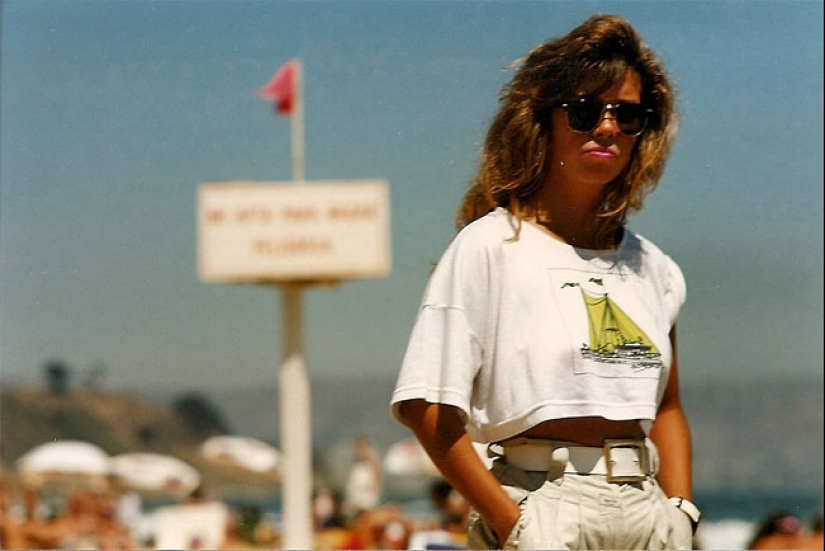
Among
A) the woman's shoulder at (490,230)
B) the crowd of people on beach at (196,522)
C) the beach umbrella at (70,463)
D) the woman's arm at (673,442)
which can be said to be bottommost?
the beach umbrella at (70,463)

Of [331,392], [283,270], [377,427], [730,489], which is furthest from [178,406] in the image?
[283,270]

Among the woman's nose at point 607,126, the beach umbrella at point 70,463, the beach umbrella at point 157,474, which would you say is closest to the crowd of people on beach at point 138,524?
the woman's nose at point 607,126

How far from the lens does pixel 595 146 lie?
198cm

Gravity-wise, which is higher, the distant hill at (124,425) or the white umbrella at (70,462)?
the white umbrella at (70,462)

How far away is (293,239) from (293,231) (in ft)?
0.39

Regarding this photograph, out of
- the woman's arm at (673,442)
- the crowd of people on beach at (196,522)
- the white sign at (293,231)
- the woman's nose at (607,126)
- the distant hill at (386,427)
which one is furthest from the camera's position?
the distant hill at (386,427)

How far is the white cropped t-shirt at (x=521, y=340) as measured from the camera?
187 cm

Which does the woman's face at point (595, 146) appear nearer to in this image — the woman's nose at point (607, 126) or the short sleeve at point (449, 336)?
the woman's nose at point (607, 126)

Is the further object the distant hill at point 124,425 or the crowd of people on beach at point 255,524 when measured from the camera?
the distant hill at point 124,425

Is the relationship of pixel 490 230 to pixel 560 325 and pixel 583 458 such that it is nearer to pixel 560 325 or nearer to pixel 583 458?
pixel 560 325

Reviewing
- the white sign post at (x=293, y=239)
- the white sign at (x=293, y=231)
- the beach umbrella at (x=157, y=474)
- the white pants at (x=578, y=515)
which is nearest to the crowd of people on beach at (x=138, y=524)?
the white pants at (x=578, y=515)

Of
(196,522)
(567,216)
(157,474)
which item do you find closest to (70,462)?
(157,474)

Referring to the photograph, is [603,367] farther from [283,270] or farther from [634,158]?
[283,270]

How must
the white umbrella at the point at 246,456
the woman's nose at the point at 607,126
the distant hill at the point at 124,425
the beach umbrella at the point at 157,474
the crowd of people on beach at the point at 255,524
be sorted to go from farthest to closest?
the distant hill at the point at 124,425 → the white umbrella at the point at 246,456 → the beach umbrella at the point at 157,474 → the crowd of people on beach at the point at 255,524 → the woman's nose at the point at 607,126
